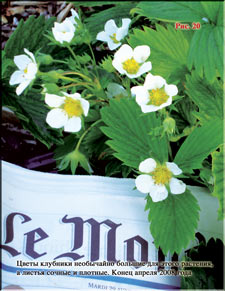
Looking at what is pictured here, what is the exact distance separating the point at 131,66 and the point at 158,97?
0.25ft

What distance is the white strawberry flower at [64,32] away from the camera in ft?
2.04

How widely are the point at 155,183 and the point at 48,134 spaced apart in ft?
0.97

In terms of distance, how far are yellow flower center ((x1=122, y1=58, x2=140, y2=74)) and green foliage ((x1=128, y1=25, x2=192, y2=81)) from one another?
51 millimetres

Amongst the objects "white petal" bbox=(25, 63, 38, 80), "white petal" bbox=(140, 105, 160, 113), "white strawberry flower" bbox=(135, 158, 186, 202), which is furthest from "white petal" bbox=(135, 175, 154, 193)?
"white petal" bbox=(25, 63, 38, 80)

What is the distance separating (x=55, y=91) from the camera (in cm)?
61

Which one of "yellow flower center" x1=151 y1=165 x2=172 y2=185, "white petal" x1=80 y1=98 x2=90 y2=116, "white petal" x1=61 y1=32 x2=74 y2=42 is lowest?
"yellow flower center" x1=151 y1=165 x2=172 y2=185

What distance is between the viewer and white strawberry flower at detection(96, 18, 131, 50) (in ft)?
2.27

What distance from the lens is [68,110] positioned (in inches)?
24.5

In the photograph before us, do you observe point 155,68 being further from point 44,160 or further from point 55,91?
point 44,160

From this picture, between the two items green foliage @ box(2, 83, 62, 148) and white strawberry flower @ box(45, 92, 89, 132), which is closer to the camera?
white strawberry flower @ box(45, 92, 89, 132)

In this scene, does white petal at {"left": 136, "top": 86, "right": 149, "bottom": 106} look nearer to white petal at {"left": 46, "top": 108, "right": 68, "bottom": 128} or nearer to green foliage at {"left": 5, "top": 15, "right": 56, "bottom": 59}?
white petal at {"left": 46, "top": 108, "right": 68, "bottom": 128}

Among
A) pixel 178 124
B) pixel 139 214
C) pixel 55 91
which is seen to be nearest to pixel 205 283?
pixel 139 214

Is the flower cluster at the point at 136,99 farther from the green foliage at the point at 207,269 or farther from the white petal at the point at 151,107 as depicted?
the green foliage at the point at 207,269

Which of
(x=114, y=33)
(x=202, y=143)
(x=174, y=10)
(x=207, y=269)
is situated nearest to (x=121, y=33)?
(x=114, y=33)
